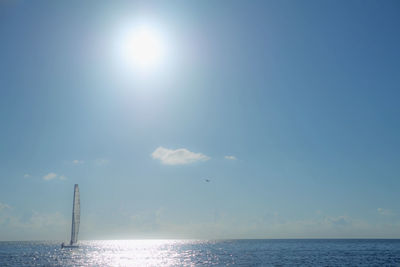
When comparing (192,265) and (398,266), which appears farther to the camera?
(192,265)

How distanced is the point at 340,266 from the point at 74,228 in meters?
100

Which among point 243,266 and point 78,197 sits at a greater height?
point 78,197

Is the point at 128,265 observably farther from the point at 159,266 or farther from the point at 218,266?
the point at 218,266

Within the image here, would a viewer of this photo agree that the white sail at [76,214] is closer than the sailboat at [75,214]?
No

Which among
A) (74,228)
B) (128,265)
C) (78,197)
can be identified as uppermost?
(78,197)

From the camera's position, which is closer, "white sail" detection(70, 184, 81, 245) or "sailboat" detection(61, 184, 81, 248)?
"sailboat" detection(61, 184, 81, 248)

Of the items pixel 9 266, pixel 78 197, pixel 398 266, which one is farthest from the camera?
pixel 78 197

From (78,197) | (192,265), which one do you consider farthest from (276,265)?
(78,197)

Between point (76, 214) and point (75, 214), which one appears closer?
point (75, 214)

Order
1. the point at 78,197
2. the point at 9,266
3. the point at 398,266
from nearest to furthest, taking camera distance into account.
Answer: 1. the point at 398,266
2. the point at 9,266
3. the point at 78,197

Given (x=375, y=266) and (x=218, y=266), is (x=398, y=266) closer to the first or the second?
(x=375, y=266)

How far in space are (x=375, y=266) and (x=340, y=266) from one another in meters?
7.78

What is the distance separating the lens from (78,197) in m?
142

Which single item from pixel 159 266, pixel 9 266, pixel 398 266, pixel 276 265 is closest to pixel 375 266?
pixel 398 266
